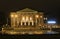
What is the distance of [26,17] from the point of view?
5144cm

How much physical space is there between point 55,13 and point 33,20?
6.14 metres

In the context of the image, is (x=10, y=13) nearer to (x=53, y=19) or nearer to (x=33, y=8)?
(x=33, y=8)

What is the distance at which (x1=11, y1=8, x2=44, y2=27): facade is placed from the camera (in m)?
49.8

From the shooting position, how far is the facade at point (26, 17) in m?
49.8

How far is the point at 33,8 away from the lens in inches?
2035
